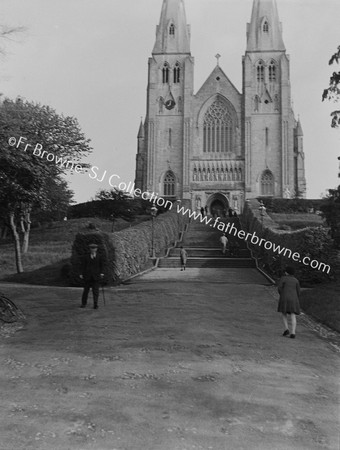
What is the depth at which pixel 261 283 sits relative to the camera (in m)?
16.8

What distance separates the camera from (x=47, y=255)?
27.1m

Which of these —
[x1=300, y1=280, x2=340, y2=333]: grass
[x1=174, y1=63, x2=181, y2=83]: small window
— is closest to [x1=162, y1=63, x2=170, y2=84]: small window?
[x1=174, y1=63, x2=181, y2=83]: small window

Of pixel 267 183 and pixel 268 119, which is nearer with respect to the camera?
pixel 267 183

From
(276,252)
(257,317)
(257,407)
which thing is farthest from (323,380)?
(276,252)

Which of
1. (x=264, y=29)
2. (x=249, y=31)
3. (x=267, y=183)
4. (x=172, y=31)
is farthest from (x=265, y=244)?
(x=172, y=31)

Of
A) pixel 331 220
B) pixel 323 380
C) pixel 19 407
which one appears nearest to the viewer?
pixel 19 407

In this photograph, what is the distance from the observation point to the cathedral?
2224 inches

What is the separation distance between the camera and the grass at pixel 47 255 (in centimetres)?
1814

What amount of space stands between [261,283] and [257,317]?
6.86m

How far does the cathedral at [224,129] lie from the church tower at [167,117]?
4.2 inches

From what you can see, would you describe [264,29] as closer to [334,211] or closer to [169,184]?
[169,184]

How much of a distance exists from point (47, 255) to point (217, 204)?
109ft

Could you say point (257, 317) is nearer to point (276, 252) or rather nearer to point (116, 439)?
point (116, 439)

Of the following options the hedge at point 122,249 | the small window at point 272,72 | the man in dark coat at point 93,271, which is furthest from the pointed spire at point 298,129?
the man in dark coat at point 93,271
